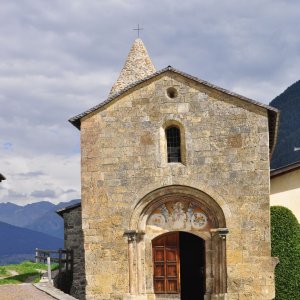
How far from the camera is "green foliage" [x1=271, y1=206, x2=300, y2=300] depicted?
54.3ft

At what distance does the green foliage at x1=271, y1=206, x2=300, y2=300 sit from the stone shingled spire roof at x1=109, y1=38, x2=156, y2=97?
1206 cm

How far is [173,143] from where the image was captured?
17.4 m

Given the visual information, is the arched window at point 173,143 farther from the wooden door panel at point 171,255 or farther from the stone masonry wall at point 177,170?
the wooden door panel at point 171,255

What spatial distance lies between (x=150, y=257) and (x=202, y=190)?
3010 millimetres

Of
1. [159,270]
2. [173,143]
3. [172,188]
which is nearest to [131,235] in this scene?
[159,270]

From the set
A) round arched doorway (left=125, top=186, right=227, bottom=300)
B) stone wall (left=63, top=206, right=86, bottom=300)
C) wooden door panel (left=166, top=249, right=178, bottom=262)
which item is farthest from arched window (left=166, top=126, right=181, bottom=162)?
stone wall (left=63, top=206, right=86, bottom=300)

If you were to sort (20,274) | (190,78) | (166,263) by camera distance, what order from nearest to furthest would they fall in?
(190,78), (166,263), (20,274)

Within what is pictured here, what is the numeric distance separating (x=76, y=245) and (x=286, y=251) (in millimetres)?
9561

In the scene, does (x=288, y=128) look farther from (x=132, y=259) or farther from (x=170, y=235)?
(x=132, y=259)

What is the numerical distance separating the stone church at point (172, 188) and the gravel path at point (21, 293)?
5.85 feet

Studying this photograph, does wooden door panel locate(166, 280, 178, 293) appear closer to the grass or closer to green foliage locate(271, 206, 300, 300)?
green foliage locate(271, 206, 300, 300)

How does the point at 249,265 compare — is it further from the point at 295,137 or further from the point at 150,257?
the point at 295,137

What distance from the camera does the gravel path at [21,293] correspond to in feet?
50.3

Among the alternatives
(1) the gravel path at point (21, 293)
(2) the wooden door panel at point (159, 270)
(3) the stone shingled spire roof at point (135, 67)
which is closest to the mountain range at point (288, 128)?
(3) the stone shingled spire roof at point (135, 67)
